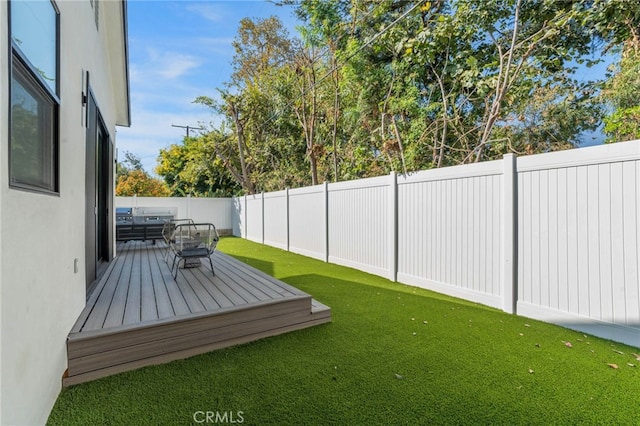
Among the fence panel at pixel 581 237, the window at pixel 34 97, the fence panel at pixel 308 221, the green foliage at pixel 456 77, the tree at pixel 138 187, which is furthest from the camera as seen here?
the tree at pixel 138 187

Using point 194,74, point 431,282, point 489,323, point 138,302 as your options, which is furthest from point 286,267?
point 194,74

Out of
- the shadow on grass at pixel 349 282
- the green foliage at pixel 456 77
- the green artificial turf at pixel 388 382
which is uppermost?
the green foliage at pixel 456 77

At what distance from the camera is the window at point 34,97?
1446mm

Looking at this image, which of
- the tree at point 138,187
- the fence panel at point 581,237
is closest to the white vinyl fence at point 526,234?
the fence panel at point 581,237

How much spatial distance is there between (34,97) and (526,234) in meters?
4.38

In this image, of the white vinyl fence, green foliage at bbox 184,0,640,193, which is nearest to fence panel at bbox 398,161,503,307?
the white vinyl fence

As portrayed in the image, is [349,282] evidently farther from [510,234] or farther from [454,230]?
[510,234]

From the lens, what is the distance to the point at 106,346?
7.38 feet

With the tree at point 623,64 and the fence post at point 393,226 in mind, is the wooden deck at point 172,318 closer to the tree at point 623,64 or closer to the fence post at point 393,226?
the fence post at point 393,226

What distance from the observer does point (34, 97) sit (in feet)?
5.58

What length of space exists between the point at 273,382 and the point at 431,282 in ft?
10.5

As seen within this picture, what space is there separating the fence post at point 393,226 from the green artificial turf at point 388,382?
6.51ft

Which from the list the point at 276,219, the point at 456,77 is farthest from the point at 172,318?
the point at 276,219

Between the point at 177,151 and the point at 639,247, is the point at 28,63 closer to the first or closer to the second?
the point at 639,247
